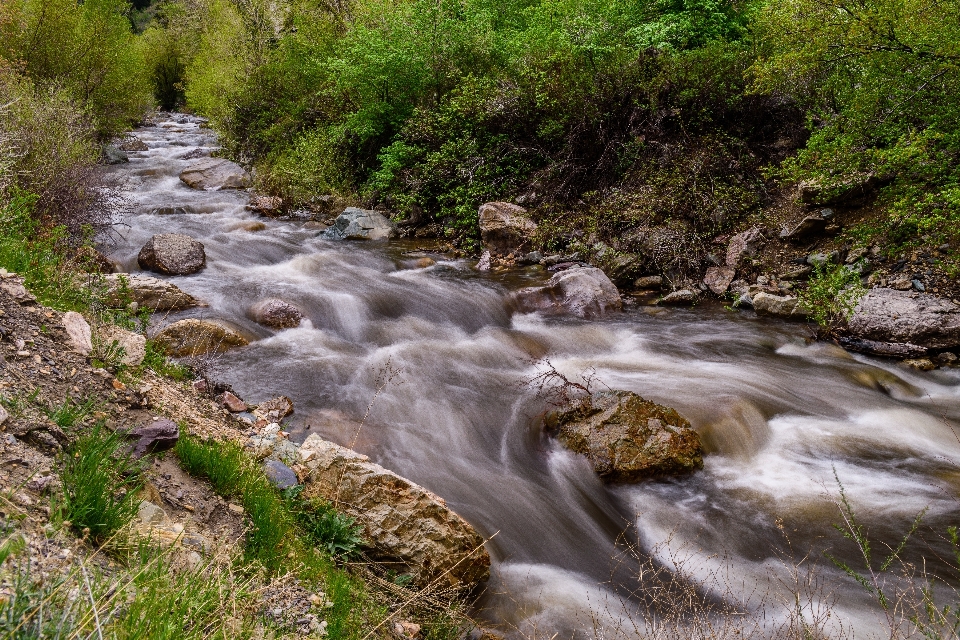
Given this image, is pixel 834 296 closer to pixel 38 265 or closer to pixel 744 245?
pixel 744 245

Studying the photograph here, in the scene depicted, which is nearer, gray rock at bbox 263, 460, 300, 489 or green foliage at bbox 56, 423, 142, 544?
green foliage at bbox 56, 423, 142, 544

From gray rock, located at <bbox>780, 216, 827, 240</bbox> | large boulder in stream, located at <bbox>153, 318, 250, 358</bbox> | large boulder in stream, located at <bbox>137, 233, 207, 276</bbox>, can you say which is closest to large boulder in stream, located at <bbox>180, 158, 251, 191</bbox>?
large boulder in stream, located at <bbox>137, 233, 207, 276</bbox>

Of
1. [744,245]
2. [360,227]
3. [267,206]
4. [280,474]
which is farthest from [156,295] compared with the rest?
[744,245]

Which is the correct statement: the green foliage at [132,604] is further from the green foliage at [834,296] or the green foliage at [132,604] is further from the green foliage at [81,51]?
the green foliage at [81,51]

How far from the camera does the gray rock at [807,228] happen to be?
10.4m

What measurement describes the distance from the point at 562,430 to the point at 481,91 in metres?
11.1

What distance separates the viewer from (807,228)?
10492 millimetres

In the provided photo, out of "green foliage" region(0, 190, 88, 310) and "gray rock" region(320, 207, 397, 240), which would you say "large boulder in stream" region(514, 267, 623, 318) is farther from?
"green foliage" region(0, 190, 88, 310)

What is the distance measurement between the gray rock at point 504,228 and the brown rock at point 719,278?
12.5 feet

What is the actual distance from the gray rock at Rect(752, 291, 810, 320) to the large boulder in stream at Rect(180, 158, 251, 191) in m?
16.0

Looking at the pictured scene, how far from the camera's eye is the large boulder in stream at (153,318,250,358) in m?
7.15

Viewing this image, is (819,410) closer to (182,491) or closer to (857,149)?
(857,149)

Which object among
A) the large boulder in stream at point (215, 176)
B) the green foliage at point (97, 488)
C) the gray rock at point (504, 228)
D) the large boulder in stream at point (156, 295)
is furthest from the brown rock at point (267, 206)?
the green foliage at point (97, 488)

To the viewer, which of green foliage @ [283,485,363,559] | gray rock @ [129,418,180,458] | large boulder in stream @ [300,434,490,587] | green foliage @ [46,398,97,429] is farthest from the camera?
large boulder in stream @ [300,434,490,587]
